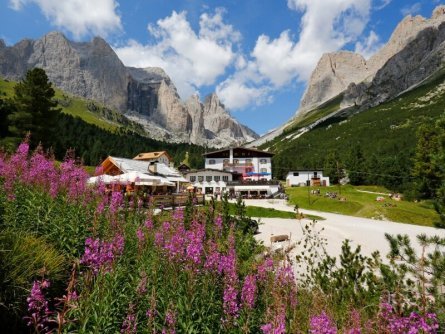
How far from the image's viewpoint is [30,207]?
7812 millimetres

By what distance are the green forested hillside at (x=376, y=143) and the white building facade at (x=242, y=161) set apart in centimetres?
1527

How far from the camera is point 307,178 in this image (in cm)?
9881

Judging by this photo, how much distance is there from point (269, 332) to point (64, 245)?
18.0 feet

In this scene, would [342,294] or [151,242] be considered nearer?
[342,294]

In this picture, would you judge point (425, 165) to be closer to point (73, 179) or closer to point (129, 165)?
point (129, 165)

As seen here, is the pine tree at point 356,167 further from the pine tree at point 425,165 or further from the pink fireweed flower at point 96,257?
the pink fireweed flower at point 96,257

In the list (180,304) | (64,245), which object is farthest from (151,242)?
(180,304)

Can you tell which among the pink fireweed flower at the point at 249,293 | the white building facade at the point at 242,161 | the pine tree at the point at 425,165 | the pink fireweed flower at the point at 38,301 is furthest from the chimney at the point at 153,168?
the pink fireweed flower at the point at 38,301

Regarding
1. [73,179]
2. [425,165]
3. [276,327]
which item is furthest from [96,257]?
[425,165]

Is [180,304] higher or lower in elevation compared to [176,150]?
lower

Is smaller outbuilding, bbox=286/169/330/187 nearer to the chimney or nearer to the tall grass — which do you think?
the chimney

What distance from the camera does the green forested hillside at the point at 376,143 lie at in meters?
86.1

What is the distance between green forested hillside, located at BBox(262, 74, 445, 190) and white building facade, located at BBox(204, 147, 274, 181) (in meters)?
15.3

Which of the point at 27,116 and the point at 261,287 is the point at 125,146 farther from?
the point at 261,287
